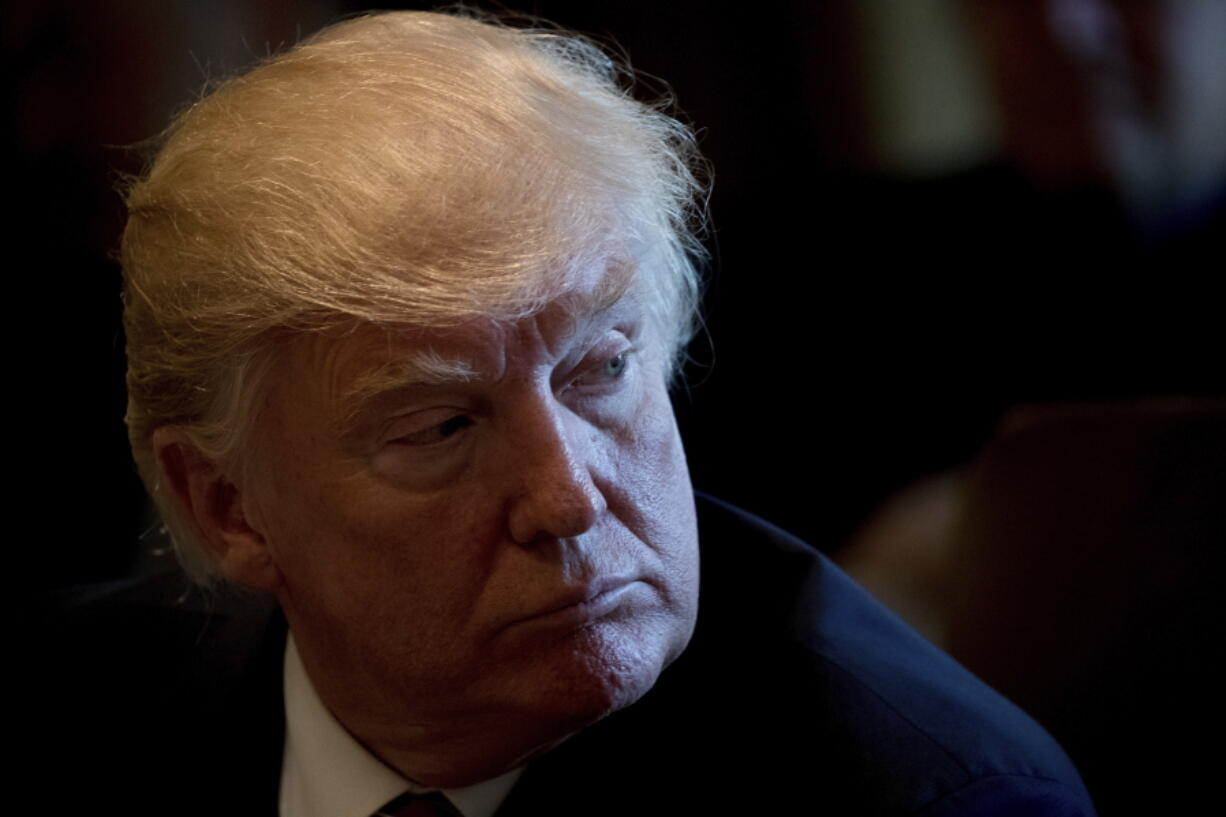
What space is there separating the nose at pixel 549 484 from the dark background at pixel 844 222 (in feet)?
2.61

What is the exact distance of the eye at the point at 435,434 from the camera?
1280 millimetres

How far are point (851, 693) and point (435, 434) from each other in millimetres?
488

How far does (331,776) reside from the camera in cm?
153

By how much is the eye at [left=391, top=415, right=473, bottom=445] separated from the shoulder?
17.2 inches

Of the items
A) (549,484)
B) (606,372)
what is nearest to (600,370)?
(606,372)

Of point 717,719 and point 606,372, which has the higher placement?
point 606,372

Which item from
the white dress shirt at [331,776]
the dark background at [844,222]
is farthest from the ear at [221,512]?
the dark background at [844,222]

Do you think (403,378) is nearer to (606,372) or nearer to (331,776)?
(606,372)

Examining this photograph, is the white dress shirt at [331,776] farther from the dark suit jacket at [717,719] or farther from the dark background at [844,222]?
the dark background at [844,222]

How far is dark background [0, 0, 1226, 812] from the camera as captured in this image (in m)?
2.29

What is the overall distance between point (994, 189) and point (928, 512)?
2.47 ft

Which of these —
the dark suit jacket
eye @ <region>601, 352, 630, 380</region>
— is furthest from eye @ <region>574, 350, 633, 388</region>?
the dark suit jacket

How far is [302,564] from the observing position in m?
1.38

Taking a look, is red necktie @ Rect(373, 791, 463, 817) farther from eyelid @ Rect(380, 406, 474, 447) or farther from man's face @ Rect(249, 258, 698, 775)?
eyelid @ Rect(380, 406, 474, 447)
